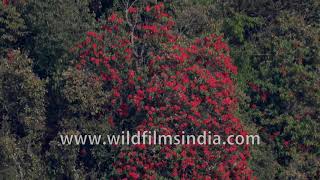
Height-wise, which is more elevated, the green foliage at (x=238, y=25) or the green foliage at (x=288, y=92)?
the green foliage at (x=238, y=25)

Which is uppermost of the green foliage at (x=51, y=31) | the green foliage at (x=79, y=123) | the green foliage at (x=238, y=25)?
the green foliage at (x=238, y=25)

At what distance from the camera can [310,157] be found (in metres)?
20.2

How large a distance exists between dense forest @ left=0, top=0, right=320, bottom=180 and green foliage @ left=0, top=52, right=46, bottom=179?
25mm

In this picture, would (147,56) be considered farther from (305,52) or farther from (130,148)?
(305,52)

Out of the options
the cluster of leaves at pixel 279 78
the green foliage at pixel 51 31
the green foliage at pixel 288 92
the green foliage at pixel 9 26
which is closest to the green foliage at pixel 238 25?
the cluster of leaves at pixel 279 78

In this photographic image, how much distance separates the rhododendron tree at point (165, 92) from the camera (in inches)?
697

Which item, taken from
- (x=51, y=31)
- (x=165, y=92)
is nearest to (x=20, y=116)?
(x=51, y=31)

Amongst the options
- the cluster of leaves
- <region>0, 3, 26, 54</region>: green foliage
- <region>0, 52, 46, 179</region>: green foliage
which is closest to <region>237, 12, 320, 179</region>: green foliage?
the cluster of leaves

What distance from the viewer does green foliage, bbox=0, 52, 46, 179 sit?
17812 mm

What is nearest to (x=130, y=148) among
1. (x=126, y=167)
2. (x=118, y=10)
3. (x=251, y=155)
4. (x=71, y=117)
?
(x=126, y=167)

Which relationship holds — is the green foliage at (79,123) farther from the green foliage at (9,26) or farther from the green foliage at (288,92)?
the green foliage at (288,92)

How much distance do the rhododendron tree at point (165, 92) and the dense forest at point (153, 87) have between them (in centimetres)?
3

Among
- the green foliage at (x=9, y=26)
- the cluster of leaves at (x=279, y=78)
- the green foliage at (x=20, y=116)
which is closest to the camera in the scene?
the green foliage at (x=20, y=116)

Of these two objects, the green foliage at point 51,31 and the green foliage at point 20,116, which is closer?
the green foliage at point 20,116
